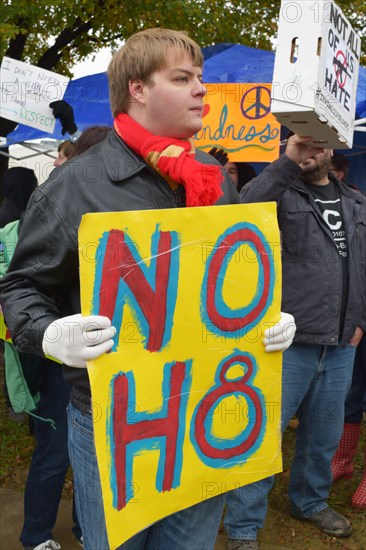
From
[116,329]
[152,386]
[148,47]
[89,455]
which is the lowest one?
[89,455]

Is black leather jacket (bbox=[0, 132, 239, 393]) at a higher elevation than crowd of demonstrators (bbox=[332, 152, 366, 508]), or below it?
higher

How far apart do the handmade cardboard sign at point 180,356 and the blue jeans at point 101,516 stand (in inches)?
4.2

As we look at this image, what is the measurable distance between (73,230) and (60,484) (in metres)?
1.63

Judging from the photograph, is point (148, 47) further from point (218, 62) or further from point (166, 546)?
point (218, 62)

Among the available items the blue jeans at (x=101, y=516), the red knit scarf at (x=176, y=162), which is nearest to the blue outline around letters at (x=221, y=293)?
the red knit scarf at (x=176, y=162)

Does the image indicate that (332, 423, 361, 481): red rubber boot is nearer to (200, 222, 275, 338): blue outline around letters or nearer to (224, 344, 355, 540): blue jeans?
(224, 344, 355, 540): blue jeans

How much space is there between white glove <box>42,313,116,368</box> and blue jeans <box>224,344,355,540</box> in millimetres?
1468

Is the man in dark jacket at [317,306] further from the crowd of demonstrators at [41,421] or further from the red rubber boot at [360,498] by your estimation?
the crowd of demonstrators at [41,421]

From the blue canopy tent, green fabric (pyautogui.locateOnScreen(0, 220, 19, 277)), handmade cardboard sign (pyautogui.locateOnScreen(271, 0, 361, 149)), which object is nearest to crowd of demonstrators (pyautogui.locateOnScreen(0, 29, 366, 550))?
handmade cardboard sign (pyautogui.locateOnScreen(271, 0, 361, 149))

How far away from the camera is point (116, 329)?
151 centimetres

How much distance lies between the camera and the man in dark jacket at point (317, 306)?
9.09ft

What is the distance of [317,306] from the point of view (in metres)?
2.77

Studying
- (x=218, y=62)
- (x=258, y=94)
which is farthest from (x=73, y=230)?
(x=218, y=62)

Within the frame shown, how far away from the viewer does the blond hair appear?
1619mm
